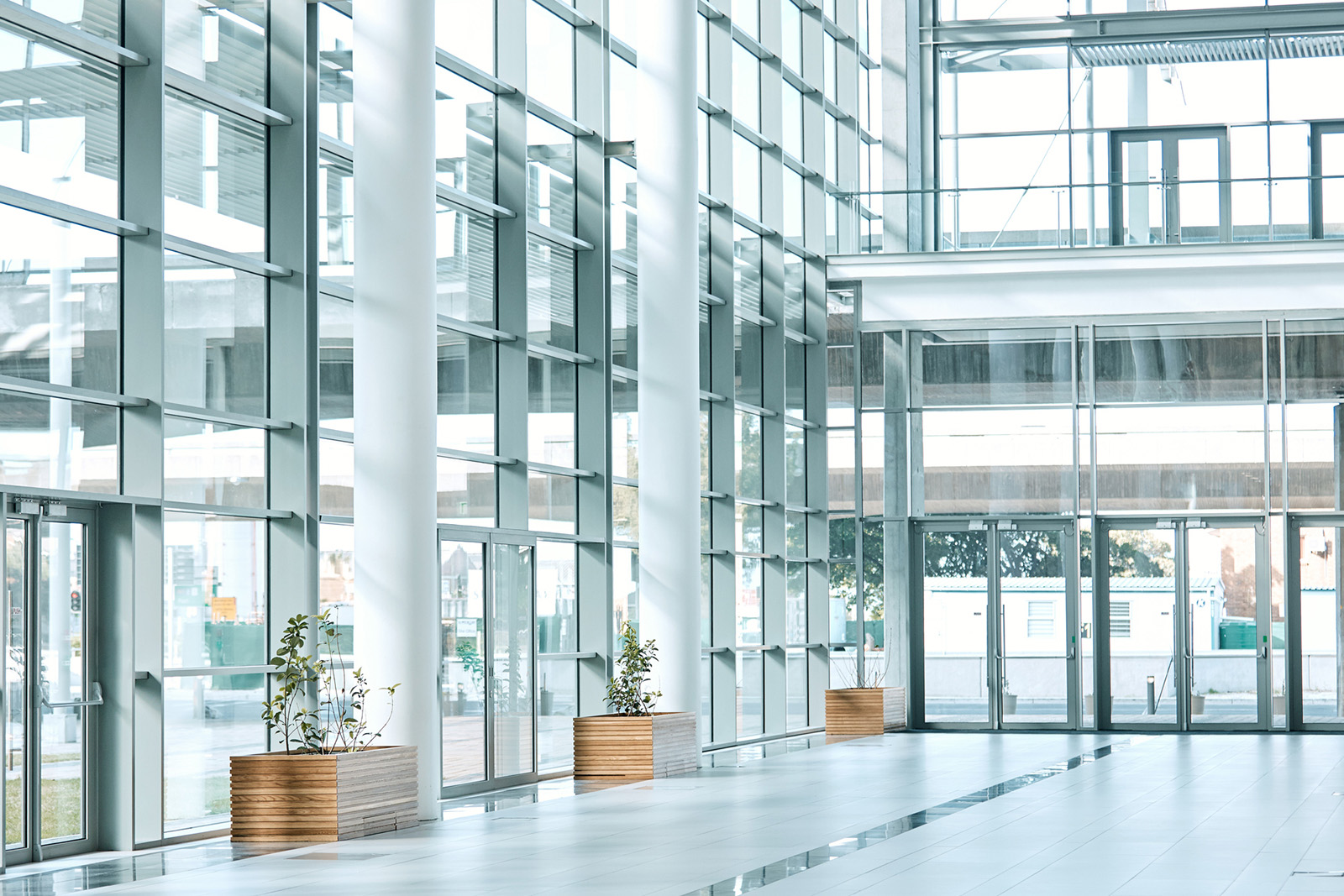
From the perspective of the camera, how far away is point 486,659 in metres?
14.1

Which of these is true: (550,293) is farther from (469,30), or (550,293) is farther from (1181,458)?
(1181,458)

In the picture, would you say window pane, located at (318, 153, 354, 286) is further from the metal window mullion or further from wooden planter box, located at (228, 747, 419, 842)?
wooden planter box, located at (228, 747, 419, 842)

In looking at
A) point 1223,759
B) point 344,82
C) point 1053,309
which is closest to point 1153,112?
point 1053,309

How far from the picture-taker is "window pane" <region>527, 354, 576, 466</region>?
15.4 metres

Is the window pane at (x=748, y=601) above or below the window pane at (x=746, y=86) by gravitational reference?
below

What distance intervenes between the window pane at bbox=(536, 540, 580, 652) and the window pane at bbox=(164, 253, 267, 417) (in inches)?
168

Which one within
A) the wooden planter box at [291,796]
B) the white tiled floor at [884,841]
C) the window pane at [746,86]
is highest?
the window pane at [746,86]

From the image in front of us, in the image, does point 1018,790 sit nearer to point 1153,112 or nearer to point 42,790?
point 42,790

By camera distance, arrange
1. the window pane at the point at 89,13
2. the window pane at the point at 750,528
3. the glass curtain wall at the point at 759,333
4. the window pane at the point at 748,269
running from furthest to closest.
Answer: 1. the window pane at the point at 748,269
2. the window pane at the point at 750,528
3. the glass curtain wall at the point at 759,333
4. the window pane at the point at 89,13

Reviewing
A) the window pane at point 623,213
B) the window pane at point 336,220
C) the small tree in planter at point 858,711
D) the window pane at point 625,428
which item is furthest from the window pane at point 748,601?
the window pane at point 336,220

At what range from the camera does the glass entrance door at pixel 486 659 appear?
13.6m

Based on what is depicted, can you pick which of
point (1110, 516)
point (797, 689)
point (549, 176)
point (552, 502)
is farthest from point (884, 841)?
point (1110, 516)

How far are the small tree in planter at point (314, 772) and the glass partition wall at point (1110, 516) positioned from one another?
1155cm

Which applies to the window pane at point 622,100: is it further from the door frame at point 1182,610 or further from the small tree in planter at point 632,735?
the door frame at point 1182,610
